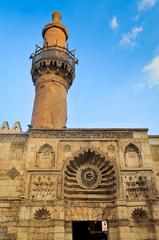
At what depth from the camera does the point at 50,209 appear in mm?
9438

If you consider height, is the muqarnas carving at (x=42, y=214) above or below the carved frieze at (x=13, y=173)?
below

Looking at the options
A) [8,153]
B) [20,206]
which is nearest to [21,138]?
[8,153]

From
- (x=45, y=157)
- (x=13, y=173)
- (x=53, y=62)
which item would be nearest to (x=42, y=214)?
(x=13, y=173)

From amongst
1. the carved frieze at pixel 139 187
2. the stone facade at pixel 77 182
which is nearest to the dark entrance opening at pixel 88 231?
the stone facade at pixel 77 182

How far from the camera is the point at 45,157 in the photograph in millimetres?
10695

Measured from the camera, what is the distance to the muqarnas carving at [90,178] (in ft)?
33.3

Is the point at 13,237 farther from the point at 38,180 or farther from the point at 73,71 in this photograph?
Answer: the point at 73,71

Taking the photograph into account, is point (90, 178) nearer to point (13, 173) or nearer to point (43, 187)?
point (43, 187)

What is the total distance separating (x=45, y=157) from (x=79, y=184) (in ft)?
6.03

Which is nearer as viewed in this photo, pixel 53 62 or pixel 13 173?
pixel 13 173

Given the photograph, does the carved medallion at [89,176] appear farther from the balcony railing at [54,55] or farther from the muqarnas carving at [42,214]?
the balcony railing at [54,55]

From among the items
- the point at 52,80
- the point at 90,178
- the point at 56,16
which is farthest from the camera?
the point at 56,16

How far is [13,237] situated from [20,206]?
A: 3.51 feet

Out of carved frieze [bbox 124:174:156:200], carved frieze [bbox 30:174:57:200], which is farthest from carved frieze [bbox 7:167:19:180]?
carved frieze [bbox 124:174:156:200]
